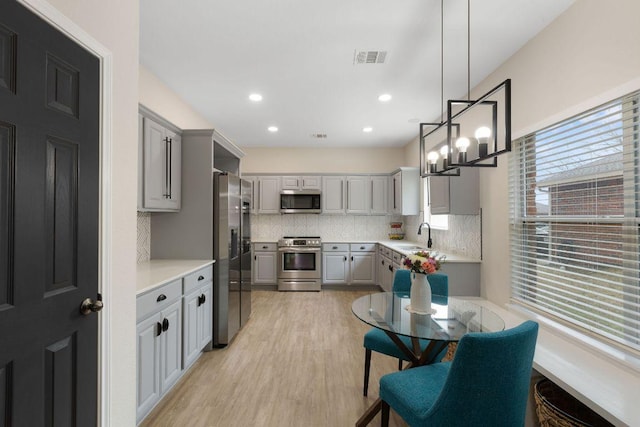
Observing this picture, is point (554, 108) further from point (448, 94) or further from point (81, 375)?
point (81, 375)

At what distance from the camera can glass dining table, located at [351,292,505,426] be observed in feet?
5.59

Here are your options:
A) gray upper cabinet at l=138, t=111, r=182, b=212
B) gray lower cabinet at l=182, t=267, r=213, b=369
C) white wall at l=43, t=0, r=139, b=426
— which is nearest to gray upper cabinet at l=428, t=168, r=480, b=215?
gray lower cabinet at l=182, t=267, r=213, b=369

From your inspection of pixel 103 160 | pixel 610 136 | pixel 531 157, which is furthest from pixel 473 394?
pixel 531 157

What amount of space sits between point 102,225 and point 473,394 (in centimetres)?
177

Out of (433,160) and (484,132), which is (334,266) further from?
(484,132)

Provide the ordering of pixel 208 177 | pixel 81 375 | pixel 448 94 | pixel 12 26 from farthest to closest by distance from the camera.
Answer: pixel 448 94, pixel 208 177, pixel 81 375, pixel 12 26

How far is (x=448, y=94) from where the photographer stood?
11.6 ft

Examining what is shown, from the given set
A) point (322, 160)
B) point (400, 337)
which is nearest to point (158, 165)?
point (400, 337)

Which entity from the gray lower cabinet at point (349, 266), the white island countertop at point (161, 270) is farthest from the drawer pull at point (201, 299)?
the gray lower cabinet at point (349, 266)

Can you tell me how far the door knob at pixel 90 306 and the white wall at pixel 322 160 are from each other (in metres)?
5.04

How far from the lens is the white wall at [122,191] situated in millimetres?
1419

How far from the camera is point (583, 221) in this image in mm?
2029

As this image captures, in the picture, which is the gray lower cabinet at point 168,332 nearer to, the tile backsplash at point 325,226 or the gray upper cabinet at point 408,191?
the tile backsplash at point 325,226

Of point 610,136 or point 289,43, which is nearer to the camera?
point 610,136
